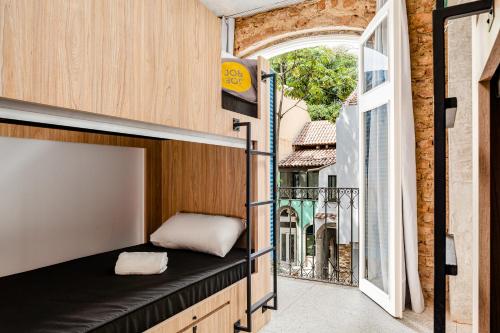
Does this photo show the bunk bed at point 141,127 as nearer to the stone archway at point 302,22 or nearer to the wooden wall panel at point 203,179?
the wooden wall panel at point 203,179

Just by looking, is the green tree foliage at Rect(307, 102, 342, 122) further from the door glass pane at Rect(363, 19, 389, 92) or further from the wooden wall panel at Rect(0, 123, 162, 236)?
the wooden wall panel at Rect(0, 123, 162, 236)

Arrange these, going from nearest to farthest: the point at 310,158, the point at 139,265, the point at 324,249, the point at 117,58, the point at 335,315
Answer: the point at 117,58 → the point at 139,265 → the point at 335,315 → the point at 324,249 → the point at 310,158

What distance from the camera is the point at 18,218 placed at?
2.19 metres

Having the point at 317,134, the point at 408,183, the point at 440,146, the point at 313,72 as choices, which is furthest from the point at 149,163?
the point at 317,134

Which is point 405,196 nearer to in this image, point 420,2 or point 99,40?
point 420,2

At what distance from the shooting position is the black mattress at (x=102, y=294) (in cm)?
138

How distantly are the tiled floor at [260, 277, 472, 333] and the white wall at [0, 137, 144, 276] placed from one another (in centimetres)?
145

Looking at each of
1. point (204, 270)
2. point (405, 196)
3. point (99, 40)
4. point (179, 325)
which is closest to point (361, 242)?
point (405, 196)

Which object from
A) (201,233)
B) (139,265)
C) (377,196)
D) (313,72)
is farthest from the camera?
(313,72)

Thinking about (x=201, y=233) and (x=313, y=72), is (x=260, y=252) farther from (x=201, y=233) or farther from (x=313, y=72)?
(x=313, y=72)

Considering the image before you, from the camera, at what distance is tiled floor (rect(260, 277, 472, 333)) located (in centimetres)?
271

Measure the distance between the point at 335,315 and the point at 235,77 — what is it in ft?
6.77

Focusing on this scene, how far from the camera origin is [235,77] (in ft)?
8.31

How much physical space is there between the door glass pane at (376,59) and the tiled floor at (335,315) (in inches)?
78.3
